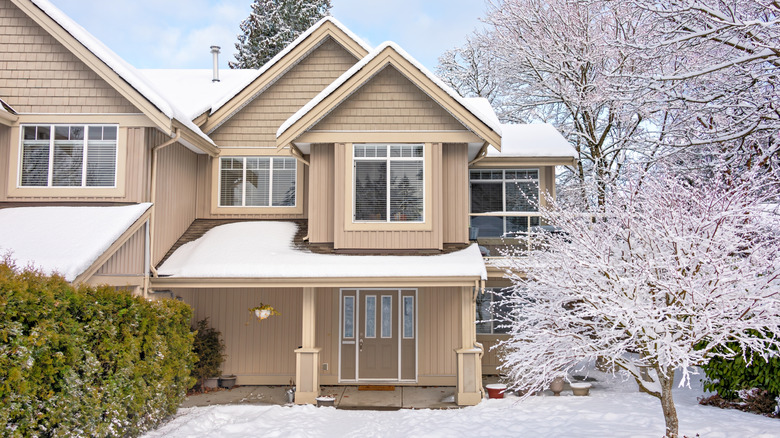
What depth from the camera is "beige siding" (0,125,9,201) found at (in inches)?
435

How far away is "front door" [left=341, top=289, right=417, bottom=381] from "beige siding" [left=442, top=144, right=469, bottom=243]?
1.81 m

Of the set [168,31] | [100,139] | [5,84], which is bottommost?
[100,139]

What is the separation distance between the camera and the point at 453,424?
9273 mm

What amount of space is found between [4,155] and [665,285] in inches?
463

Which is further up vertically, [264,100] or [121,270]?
[264,100]

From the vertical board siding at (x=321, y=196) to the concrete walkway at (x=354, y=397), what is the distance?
3258 millimetres

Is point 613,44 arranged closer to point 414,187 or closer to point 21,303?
point 414,187

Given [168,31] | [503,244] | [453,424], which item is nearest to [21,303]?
[453,424]

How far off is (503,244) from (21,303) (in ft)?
33.7

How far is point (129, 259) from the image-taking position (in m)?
10.4

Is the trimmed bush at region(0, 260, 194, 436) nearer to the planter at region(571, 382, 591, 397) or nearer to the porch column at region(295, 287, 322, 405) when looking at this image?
the porch column at region(295, 287, 322, 405)

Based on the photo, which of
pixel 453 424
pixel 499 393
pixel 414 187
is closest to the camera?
pixel 453 424

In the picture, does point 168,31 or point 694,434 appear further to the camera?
point 168,31

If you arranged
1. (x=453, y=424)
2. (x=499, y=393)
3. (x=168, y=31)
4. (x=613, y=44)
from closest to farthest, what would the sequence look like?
1. (x=453, y=424)
2. (x=613, y=44)
3. (x=499, y=393)
4. (x=168, y=31)
